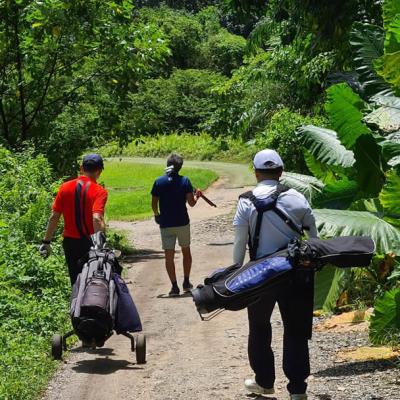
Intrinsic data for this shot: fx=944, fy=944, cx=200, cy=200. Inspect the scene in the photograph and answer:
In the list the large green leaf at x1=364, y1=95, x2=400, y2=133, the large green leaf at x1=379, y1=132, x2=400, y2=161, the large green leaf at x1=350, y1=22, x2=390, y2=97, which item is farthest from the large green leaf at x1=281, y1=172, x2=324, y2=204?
the large green leaf at x1=379, y1=132, x2=400, y2=161

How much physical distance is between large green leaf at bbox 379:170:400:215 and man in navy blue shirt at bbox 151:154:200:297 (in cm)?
439

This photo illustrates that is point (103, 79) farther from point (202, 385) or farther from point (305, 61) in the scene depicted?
point (202, 385)

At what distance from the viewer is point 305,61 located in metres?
17.4

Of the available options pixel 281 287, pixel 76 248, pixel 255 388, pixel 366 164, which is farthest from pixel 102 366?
pixel 366 164

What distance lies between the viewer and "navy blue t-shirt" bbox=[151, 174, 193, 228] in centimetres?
1192

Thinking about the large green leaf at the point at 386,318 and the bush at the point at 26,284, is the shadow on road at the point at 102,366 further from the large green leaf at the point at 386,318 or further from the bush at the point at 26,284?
the large green leaf at the point at 386,318

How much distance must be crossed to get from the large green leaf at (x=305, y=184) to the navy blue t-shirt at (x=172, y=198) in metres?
2.16

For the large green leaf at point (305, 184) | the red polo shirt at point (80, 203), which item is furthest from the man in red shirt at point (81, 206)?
the large green leaf at point (305, 184)

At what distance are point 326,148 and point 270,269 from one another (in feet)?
10.6

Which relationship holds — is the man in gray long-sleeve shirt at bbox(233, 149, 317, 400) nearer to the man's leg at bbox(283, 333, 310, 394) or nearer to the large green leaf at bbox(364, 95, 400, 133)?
the man's leg at bbox(283, 333, 310, 394)

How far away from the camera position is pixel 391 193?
7738 mm

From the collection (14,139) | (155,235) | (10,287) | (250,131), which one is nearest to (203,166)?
(250,131)

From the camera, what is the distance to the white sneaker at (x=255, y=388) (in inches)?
277

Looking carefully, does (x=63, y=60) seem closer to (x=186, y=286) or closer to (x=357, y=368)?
(x=186, y=286)
